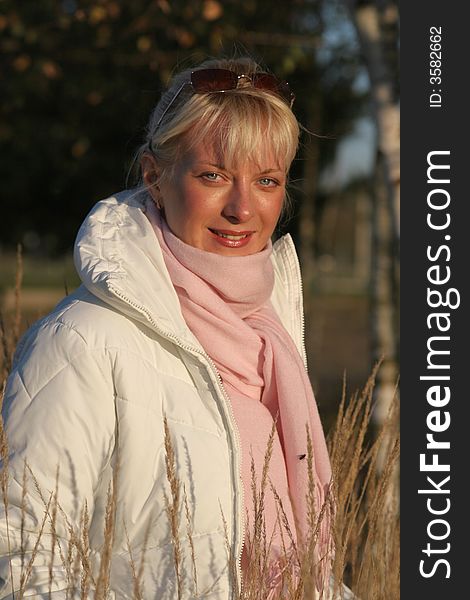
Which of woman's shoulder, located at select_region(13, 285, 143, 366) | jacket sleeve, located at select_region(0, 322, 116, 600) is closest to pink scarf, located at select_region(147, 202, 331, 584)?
woman's shoulder, located at select_region(13, 285, 143, 366)

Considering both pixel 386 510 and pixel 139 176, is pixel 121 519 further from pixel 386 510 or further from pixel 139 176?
pixel 139 176

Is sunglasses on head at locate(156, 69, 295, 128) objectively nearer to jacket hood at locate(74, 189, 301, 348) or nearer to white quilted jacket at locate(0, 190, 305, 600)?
jacket hood at locate(74, 189, 301, 348)

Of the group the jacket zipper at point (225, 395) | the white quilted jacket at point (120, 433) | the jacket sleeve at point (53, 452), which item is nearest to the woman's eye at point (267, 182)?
the white quilted jacket at point (120, 433)

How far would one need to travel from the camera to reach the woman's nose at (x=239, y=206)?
260 cm

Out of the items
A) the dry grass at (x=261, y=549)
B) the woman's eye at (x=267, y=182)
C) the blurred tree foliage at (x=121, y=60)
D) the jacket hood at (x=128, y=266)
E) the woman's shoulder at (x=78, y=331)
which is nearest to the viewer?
the dry grass at (x=261, y=549)

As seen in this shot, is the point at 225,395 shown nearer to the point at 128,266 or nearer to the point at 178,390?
the point at 178,390

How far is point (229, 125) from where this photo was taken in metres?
2.58

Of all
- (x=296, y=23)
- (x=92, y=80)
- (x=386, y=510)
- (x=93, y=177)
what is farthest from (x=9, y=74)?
(x=386, y=510)

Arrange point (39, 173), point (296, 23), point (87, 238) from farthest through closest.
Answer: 1. point (39, 173)
2. point (296, 23)
3. point (87, 238)

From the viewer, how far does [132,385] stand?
2270mm

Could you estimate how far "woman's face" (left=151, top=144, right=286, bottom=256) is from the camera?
261cm

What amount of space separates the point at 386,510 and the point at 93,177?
991 cm

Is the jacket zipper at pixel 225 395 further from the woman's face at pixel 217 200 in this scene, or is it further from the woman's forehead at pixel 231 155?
the woman's forehead at pixel 231 155

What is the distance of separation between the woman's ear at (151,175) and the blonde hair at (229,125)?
0.08ft
